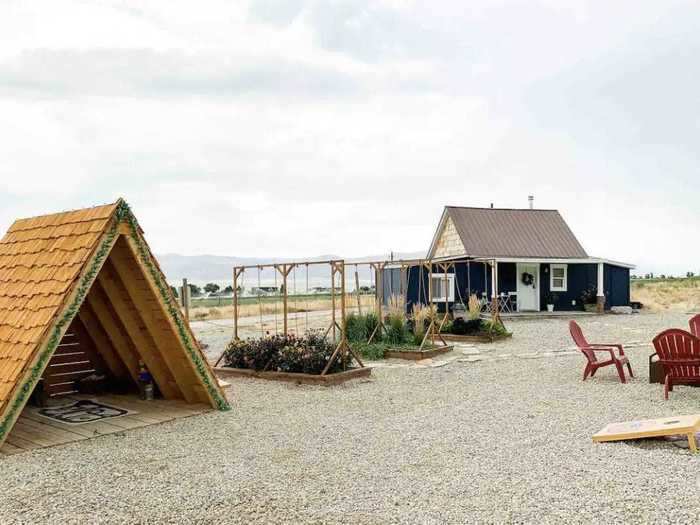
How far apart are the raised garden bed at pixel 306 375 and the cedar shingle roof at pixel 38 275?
14.2 ft

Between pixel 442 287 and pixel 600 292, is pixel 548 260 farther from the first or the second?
pixel 442 287

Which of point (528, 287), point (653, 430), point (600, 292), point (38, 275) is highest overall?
point (38, 275)

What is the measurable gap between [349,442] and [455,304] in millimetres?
17046

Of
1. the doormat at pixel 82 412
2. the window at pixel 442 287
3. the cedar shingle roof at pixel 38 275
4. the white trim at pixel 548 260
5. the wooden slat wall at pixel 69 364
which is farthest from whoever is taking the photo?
the white trim at pixel 548 260

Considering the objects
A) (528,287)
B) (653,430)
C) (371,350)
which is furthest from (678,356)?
(528,287)

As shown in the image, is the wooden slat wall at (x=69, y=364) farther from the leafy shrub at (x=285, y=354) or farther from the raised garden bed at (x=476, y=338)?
the raised garden bed at (x=476, y=338)

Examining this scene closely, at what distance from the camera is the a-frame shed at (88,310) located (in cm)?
652

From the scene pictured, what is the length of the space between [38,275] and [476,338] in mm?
11286

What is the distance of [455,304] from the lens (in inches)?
910

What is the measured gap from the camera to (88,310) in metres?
8.86

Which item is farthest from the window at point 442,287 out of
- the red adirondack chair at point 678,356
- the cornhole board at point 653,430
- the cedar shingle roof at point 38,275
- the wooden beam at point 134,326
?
the cedar shingle roof at point 38,275

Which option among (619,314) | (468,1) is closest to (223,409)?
(468,1)

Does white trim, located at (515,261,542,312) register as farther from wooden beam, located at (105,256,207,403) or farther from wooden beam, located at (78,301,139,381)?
wooden beam, located at (105,256,207,403)

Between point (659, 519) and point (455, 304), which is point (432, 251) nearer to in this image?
point (455, 304)
